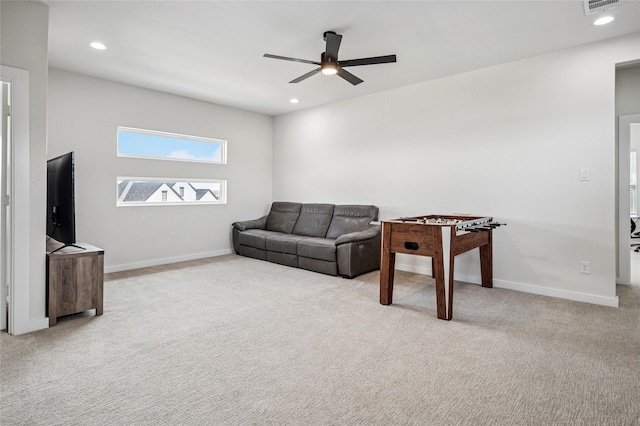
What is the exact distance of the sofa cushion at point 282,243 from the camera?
487 cm

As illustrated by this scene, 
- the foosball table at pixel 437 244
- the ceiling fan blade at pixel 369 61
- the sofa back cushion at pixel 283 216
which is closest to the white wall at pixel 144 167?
the sofa back cushion at pixel 283 216

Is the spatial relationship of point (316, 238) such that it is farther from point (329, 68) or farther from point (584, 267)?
point (584, 267)

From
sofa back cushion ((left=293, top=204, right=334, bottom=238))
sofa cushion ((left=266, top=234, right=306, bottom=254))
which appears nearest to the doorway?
sofa cushion ((left=266, top=234, right=306, bottom=254))

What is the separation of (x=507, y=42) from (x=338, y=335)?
129 inches

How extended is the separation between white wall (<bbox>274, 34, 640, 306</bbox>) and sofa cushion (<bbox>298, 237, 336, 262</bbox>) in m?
1.12

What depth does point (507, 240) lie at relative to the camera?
392 centimetres

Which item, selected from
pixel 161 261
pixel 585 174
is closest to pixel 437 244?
pixel 585 174

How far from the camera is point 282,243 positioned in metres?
5.00

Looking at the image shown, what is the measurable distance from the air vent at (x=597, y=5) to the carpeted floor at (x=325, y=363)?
2.60 m

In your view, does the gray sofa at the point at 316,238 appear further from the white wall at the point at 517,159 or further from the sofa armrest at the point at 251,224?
the white wall at the point at 517,159

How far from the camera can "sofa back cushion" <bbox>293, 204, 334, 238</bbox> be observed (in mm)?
5504

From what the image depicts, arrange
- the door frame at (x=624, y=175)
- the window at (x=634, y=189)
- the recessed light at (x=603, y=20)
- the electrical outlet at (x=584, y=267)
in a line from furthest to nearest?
the window at (x=634, y=189), the door frame at (x=624, y=175), the electrical outlet at (x=584, y=267), the recessed light at (x=603, y=20)

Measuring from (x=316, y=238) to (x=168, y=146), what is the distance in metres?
2.75

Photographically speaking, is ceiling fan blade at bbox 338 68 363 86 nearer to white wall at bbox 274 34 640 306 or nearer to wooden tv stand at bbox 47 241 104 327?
white wall at bbox 274 34 640 306
